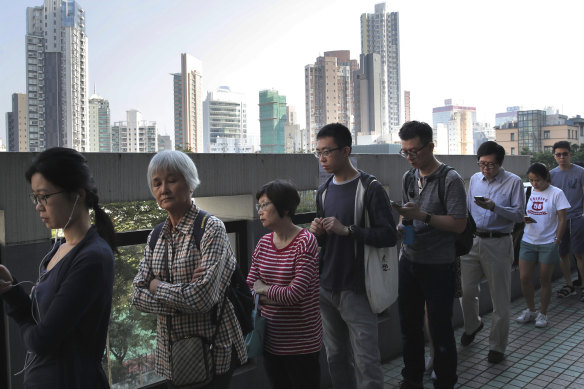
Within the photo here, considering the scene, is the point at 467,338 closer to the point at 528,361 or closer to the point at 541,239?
the point at 528,361

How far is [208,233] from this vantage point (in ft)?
7.22

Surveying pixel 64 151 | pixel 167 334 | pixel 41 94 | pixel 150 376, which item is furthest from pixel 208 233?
pixel 41 94

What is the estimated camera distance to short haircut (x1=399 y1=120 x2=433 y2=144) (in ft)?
12.0

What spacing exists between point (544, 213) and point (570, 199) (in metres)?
1.21

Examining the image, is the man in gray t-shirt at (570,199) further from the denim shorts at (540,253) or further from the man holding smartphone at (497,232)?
the man holding smartphone at (497,232)

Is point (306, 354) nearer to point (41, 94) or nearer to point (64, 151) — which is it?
point (64, 151)

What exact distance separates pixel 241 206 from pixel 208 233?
4.81ft

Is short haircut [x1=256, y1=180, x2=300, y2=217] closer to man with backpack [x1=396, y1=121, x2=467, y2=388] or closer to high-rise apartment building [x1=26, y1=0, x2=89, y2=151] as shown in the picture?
man with backpack [x1=396, y1=121, x2=467, y2=388]

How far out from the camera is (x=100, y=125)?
8994 centimetres

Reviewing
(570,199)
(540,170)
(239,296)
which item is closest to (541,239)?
(540,170)

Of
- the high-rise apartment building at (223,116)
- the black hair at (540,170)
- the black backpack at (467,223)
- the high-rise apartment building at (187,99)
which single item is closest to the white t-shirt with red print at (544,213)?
the black hair at (540,170)

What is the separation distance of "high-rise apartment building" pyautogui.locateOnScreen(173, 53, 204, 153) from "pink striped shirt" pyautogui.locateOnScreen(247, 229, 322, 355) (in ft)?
330

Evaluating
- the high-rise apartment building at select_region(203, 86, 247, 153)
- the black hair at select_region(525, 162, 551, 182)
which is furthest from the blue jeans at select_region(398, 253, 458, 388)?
the high-rise apartment building at select_region(203, 86, 247, 153)

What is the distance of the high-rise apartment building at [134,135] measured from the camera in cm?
9025
